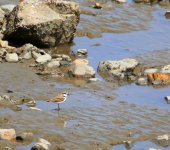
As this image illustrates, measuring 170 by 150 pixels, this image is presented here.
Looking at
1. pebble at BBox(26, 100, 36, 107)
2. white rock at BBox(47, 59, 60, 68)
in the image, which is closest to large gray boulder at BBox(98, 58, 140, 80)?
white rock at BBox(47, 59, 60, 68)

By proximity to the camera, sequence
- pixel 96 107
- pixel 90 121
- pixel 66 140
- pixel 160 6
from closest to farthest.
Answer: pixel 66 140 → pixel 90 121 → pixel 96 107 → pixel 160 6

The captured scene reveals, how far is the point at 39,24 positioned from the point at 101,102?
11.5 feet

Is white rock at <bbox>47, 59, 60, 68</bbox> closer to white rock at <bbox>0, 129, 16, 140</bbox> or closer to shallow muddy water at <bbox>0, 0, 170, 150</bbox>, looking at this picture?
shallow muddy water at <bbox>0, 0, 170, 150</bbox>

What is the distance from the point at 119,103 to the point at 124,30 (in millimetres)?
5753

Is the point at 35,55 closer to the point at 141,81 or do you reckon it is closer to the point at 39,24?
the point at 39,24

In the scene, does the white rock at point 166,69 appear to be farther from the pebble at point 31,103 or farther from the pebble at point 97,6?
the pebble at point 97,6

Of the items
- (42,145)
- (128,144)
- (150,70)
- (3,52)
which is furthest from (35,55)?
(42,145)

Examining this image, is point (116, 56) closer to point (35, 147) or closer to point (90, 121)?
point (90, 121)

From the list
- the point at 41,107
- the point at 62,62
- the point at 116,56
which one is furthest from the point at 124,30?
the point at 41,107

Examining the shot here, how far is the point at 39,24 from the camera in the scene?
47.4 ft

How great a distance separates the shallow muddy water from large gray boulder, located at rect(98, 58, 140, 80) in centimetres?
30

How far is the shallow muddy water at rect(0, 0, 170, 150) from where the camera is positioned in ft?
32.8

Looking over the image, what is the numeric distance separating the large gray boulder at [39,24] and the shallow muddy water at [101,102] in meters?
0.39

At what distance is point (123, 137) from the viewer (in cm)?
1012
